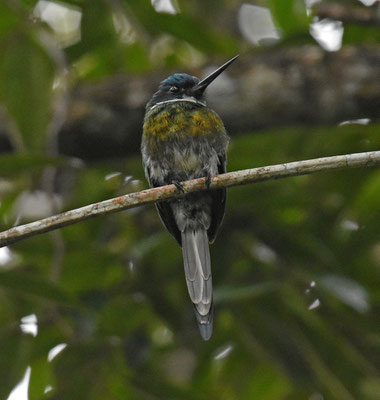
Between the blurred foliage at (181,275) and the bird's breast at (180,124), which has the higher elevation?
the bird's breast at (180,124)

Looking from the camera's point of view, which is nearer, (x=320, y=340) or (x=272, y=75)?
(x=320, y=340)

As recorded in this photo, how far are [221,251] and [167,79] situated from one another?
0.77m

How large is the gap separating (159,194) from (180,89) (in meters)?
1.29

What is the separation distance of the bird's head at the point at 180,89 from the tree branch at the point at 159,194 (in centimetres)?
119

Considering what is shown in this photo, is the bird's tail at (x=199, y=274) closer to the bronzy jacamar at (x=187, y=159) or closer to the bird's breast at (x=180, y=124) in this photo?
the bronzy jacamar at (x=187, y=159)

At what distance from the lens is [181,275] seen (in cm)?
328

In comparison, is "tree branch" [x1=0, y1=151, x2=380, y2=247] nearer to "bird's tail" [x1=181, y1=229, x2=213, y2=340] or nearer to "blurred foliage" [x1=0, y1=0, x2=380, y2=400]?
"bird's tail" [x1=181, y1=229, x2=213, y2=340]

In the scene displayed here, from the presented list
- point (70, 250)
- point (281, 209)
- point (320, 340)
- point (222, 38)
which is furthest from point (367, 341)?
point (222, 38)

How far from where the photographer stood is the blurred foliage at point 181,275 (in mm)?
2996

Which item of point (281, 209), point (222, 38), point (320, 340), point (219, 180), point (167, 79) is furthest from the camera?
point (222, 38)

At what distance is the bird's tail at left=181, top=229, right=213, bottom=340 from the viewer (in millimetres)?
2660

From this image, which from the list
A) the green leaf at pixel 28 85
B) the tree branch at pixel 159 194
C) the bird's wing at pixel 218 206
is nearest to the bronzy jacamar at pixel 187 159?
the bird's wing at pixel 218 206

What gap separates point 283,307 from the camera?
321 cm

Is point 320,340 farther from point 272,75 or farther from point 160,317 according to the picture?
point 272,75
